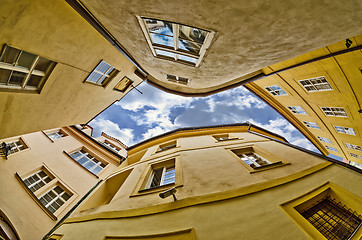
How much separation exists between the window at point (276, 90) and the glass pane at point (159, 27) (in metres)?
13.3

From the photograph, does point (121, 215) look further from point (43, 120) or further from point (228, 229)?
point (43, 120)

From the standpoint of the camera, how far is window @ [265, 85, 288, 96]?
13.3 metres

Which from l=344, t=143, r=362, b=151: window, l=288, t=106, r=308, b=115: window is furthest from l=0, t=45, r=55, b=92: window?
l=344, t=143, r=362, b=151: window

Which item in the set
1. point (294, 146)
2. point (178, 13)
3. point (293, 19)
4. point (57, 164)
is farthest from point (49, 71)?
point (294, 146)

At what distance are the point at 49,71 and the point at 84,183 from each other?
352 inches

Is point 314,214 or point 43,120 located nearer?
point 314,214

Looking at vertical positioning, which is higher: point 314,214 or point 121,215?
point 314,214

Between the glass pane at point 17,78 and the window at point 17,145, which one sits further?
the window at point 17,145

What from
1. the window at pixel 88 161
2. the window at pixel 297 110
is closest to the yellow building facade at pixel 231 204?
the window at pixel 88 161

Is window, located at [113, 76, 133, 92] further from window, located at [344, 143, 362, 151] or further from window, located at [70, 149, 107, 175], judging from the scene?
window, located at [344, 143, 362, 151]

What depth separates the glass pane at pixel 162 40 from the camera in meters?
4.28

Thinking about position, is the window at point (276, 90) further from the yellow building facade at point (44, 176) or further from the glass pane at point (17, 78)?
the yellow building facade at point (44, 176)

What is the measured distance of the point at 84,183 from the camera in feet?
34.8

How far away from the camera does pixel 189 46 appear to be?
4.39m
